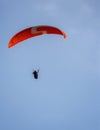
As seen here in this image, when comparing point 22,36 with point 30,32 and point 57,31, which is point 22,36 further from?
point 57,31

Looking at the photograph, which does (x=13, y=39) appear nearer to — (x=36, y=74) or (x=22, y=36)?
(x=22, y=36)

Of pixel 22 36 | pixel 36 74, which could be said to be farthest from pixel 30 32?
pixel 36 74

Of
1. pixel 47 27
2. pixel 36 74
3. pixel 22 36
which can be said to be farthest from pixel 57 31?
pixel 36 74

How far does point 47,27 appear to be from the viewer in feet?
87.5

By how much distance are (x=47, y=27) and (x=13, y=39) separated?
2812 mm

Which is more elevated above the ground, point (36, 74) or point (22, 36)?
point (22, 36)

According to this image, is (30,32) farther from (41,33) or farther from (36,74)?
(36,74)

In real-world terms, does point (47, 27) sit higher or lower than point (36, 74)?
higher

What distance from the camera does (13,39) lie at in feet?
88.8

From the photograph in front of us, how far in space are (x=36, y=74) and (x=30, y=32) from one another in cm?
386

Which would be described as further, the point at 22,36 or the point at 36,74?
the point at 36,74

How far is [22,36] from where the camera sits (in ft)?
89.3

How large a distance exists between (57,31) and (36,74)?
468cm

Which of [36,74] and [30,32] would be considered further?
[36,74]
